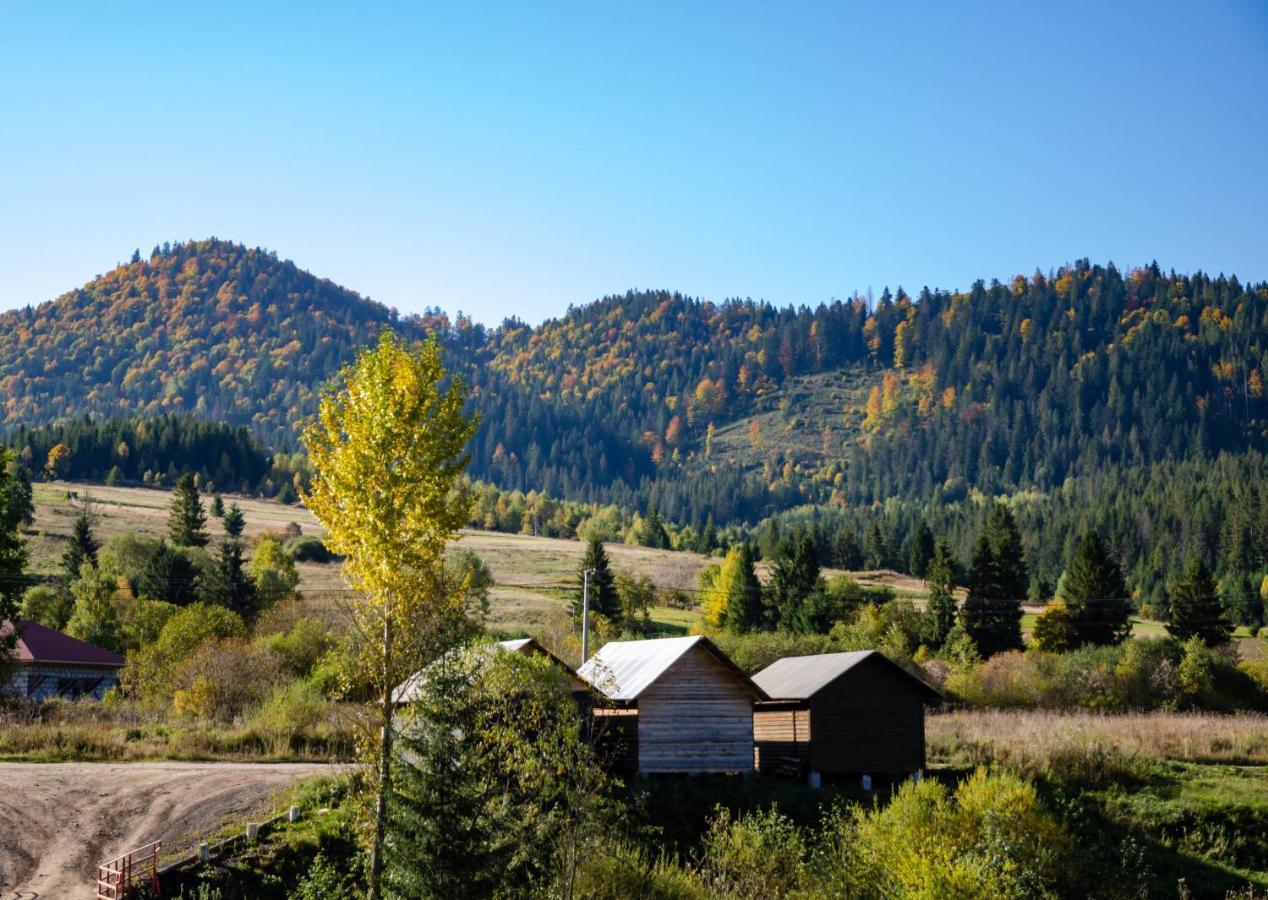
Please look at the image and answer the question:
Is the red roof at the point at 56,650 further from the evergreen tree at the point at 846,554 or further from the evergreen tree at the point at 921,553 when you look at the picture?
the evergreen tree at the point at 846,554

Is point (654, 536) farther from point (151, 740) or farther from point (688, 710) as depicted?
point (151, 740)

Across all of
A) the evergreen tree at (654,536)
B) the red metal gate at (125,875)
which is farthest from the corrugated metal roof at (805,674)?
the evergreen tree at (654,536)

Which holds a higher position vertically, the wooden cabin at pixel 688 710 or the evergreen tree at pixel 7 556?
the evergreen tree at pixel 7 556

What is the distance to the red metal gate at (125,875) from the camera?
92.8 ft

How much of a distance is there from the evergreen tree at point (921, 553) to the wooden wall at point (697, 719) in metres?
84.2

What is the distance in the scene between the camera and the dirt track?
30391 millimetres

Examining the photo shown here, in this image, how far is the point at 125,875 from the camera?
28.6m

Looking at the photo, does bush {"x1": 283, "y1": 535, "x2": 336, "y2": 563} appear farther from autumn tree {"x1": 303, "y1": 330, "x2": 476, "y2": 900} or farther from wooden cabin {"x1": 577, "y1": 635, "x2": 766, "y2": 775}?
autumn tree {"x1": 303, "y1": 330, "x2": 476, "y2": 900}

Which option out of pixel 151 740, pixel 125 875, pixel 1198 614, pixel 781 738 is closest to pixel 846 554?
pixel 1198 614

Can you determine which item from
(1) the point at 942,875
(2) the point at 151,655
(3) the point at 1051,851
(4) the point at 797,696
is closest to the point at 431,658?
(1) the point at 942,875

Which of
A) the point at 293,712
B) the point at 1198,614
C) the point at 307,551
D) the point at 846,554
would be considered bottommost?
the point at 293,712

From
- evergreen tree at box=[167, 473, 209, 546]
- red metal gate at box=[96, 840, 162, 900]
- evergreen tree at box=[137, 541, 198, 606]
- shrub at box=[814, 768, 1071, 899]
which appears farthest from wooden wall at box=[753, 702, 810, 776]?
evergreen tree at box=[167, 473, 209, 546]

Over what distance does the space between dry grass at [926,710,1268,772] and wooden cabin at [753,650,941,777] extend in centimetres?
263

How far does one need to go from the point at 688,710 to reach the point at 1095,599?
167 feet
